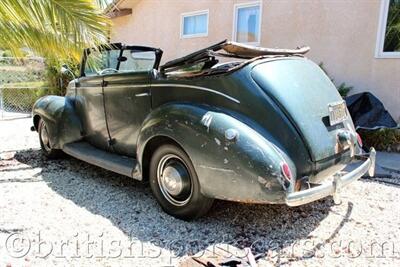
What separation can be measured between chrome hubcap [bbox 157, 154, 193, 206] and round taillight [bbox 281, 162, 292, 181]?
96cm

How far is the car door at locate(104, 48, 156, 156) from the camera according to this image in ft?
13.2

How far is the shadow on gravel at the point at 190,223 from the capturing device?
10.2ft

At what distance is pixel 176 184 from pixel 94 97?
2108 mm

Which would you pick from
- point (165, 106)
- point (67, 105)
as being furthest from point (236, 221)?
point (67, 105)

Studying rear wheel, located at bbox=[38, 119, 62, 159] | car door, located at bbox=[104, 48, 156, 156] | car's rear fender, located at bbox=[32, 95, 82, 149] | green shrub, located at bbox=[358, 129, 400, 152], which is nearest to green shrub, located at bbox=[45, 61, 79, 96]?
rear wheel, located at bbox=[38, 119, 62, 159]

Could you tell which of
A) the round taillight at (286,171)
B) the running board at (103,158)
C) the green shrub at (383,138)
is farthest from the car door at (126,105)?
the green shrub at (383,138)

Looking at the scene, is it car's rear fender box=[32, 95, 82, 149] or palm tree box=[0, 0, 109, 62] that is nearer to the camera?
palm tree box=[0, 0, 109, 62]

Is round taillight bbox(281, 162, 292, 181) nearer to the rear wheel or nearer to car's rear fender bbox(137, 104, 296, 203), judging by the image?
car's rear fender bbox(137, 104, 296, 203)

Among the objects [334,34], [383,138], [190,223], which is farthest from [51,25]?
[334,34]

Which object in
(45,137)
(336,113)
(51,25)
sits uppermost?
(51,25)

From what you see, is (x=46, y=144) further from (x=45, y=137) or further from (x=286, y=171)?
(x=286, y=171)

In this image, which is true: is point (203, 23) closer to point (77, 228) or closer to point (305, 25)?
point (305, 25)

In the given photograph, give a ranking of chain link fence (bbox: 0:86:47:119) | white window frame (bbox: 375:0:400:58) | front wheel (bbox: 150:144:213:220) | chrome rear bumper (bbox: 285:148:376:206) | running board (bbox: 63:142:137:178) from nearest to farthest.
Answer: chrome rear bumper (bbox: 285:148:376:206) < front wheel (bbox: 150:144:213:220) < running board (bbox: 63:142:137:178) < white window frame (bbox: 375:0:400:58) < chain link fence (bbox: 0:86:47:119)

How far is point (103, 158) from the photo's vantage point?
4.34 m
